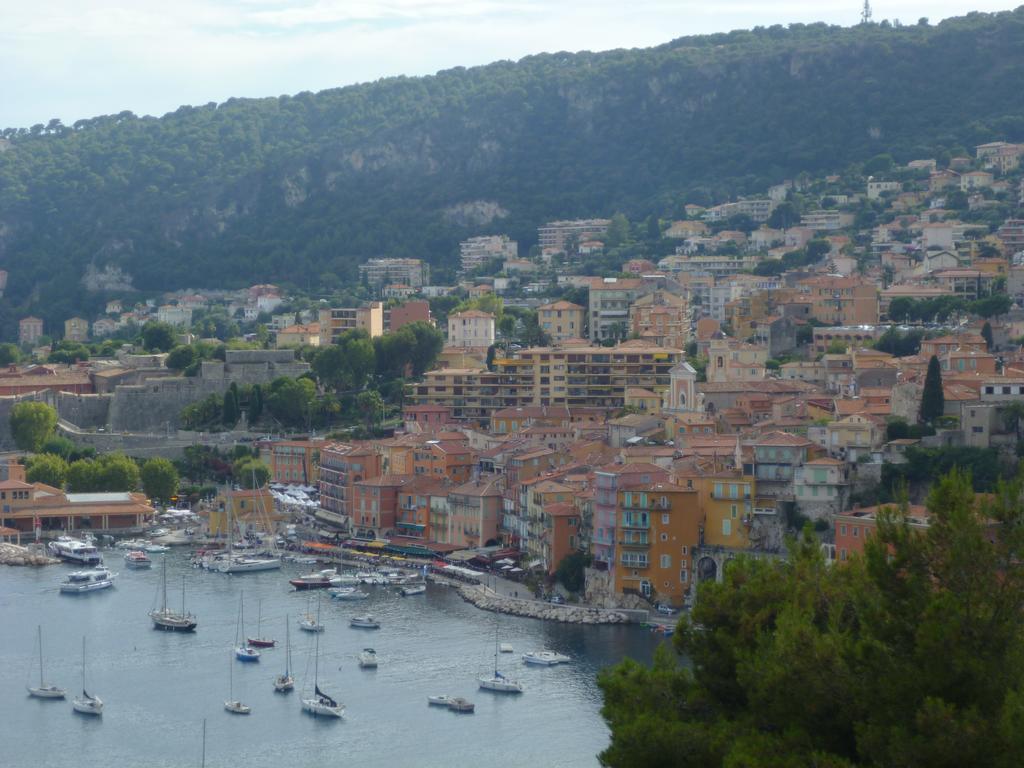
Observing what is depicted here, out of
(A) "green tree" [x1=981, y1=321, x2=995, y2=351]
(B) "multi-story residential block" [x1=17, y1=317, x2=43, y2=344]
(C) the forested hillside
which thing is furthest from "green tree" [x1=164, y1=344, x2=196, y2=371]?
(B) "multi-story residential block" [x1=17, y1=317, x2=43, y2=344]

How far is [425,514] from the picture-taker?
115 feet

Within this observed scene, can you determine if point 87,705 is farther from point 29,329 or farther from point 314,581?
point 29,329

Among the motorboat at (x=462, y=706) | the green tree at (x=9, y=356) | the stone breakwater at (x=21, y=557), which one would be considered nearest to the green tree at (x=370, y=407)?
the stone breakwater at (x=21, y=557)

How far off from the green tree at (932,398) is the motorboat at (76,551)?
14229 mm

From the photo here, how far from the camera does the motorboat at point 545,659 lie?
83.9 ft

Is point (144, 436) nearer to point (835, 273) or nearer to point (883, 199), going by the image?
point (835, 273)

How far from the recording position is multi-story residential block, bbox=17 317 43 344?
71.5 meters

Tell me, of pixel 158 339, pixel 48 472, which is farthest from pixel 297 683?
pixel 158 339

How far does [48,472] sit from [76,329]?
96.3 feet

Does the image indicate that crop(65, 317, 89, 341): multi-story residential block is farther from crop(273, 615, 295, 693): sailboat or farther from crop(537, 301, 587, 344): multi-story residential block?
crop(273, 615, 295, 693): sailboat

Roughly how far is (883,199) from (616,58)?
2707 cm

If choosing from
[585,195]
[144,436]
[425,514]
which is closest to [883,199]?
[585,195]

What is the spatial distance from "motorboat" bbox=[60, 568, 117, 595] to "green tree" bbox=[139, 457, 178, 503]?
23.7 feet

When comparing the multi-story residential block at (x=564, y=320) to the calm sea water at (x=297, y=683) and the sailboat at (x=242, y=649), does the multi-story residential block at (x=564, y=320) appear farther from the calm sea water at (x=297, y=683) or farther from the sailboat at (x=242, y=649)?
the sailboat at (x=242, y=649)
